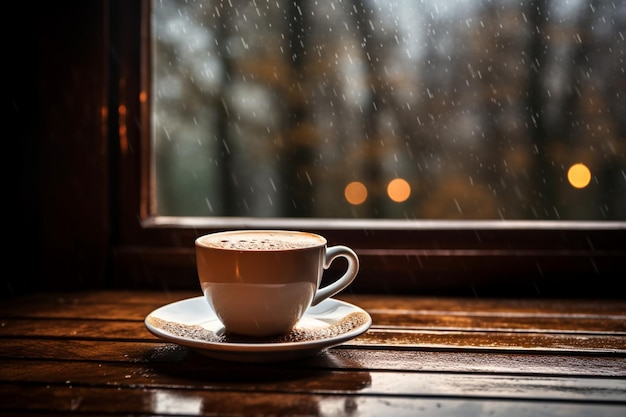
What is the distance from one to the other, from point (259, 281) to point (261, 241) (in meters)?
0.10

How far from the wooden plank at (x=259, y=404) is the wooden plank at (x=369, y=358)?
0.09 meters

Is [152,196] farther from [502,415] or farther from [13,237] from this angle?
[502,415]

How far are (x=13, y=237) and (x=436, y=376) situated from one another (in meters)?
0.91

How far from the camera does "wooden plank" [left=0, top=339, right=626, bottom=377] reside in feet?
2.40

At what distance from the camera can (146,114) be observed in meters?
1.25

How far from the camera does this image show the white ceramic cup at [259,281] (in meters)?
0.73

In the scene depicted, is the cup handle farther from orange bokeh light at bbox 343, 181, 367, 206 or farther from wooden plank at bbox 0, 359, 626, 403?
orange bokeh light at bbox 343, 181, 367, 206

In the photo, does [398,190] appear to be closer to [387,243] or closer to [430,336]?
[387,243]

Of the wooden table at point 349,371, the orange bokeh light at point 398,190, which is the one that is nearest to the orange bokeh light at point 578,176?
the orange bokeh light at point 398,190

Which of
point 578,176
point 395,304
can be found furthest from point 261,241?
point 578,176

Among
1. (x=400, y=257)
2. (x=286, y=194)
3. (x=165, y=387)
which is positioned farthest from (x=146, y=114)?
(x=286, y=194)

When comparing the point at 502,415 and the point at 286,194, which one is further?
the point at 286,194

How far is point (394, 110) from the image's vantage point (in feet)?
9.25

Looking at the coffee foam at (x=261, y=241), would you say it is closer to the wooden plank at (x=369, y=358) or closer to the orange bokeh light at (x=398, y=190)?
the wooden plank at (x=369, y=358)
